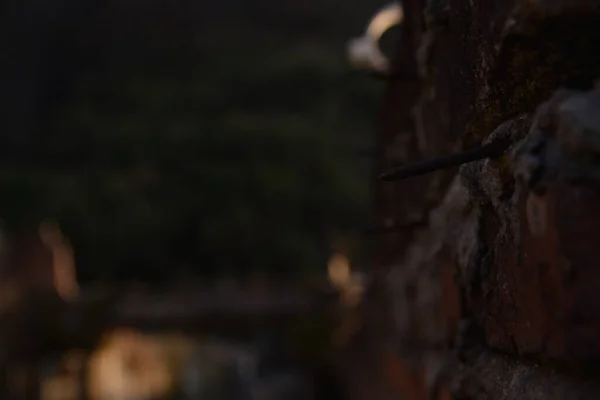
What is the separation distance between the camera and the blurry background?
9.88 meters

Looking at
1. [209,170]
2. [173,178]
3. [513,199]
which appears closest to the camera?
[513,199]

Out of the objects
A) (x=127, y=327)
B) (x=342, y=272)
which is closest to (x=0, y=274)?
(x=127, y=327)

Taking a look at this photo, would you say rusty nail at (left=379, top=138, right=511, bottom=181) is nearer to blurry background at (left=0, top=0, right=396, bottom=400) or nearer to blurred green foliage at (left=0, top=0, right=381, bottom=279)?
blurry background at (left=0, top=0, right=396, bottom=400)

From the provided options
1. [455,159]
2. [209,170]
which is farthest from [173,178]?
[455,159]

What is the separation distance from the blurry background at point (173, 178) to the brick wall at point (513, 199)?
6.08m

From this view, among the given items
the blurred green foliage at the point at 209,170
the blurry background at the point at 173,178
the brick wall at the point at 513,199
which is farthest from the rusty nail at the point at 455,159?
the blurred green foliage at the point at 209,170

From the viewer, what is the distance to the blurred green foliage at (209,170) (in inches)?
624

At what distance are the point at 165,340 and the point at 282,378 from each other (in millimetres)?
4768

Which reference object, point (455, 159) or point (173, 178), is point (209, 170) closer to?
point (173, 178)

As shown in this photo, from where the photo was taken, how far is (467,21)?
105cm

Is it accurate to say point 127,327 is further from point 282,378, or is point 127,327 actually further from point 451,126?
point 451,126

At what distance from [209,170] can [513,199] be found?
15.9 m

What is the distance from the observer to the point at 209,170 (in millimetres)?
16703

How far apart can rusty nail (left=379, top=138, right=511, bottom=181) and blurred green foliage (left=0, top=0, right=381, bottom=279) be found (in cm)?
1270
